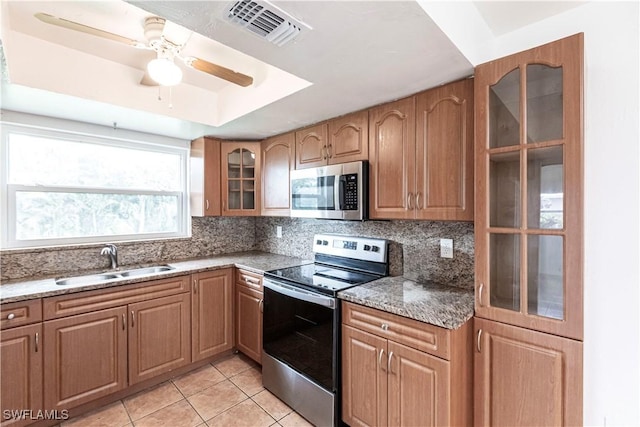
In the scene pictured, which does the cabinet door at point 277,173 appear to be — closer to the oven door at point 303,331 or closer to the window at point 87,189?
the oven door at point 303,331

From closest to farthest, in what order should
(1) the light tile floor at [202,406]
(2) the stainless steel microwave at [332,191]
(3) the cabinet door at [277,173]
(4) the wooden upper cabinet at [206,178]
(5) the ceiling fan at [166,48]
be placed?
1. (5) the ceiling fan at [166,48]
2. (1) the light tile floor at [202,406]
3. (2) the stainless steel microwave at [332,191]
4. (3) the cabinet door at [277,173]
5. (4) the wooden upper cabinet at [206,178]

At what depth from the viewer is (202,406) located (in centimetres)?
206

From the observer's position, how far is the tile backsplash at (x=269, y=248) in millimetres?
1926

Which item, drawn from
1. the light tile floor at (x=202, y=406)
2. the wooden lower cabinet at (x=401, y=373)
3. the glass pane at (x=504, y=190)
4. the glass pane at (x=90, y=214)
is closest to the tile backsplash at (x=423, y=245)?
the glass pane at (x=504, y=190)

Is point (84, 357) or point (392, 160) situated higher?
point (392, 160)

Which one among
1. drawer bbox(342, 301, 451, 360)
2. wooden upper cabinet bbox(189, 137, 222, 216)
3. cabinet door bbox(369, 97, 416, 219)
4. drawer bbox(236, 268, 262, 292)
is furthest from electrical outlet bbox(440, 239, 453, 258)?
wooden upper cabinet bbox(189, 137, 222, 216)

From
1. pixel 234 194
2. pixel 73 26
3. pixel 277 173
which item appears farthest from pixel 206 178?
pixel 73 26

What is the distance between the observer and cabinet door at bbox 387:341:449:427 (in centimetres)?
138

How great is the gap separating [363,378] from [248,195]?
203cm

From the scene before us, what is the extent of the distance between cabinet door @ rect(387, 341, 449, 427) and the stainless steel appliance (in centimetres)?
37

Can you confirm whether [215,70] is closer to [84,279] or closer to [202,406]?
[84,279]

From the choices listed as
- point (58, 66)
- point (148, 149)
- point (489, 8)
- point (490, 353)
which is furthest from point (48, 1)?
point (490, 353)

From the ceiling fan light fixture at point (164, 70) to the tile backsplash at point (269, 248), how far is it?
1625mm

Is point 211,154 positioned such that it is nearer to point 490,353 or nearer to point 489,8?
point 489,8
